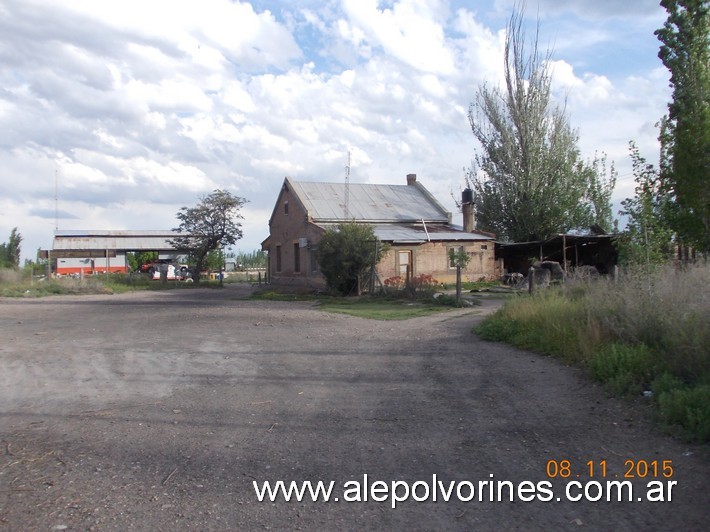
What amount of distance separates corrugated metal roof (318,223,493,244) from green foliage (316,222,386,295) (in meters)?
2.80

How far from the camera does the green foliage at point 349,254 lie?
24.9 metres

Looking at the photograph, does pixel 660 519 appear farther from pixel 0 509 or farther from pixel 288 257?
pixel 288 257

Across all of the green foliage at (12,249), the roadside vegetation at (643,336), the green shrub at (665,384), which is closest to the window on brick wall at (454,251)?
the roadside vegetation at (643,336)

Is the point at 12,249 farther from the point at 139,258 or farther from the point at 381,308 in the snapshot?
the point at 381,308

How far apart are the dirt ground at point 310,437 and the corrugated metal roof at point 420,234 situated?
735 inches

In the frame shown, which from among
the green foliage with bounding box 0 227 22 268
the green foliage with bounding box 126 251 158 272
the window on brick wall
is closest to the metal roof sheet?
the green foliage with bounding box 126 251 158 272

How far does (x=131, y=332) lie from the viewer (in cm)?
1442

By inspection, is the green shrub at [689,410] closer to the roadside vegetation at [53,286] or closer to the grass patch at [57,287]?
the grass patch at [57,287]

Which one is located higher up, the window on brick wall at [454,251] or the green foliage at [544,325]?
the window on brick wall at [454,251]

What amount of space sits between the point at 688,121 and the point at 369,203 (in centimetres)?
2504

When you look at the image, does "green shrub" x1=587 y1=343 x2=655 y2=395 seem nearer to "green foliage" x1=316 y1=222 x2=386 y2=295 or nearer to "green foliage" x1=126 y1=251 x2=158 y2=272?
"green foliage" x1=316 y1=222 x2=386 y2=295

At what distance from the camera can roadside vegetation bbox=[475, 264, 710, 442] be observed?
6.17 meters

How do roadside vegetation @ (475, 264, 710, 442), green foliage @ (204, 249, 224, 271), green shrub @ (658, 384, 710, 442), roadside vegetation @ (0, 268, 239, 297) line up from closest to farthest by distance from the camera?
green shrub @ (658, 384, 710, 442) → roadside vegetation @ (475, 264, 710, 442) → roadside vegetation @ (0, 268, 239, 297) → green foliage @ (204, 249, 224, 271)

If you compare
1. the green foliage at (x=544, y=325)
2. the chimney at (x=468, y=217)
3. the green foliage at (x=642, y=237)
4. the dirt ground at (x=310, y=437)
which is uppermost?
the chimney at (x=468, y=217)
